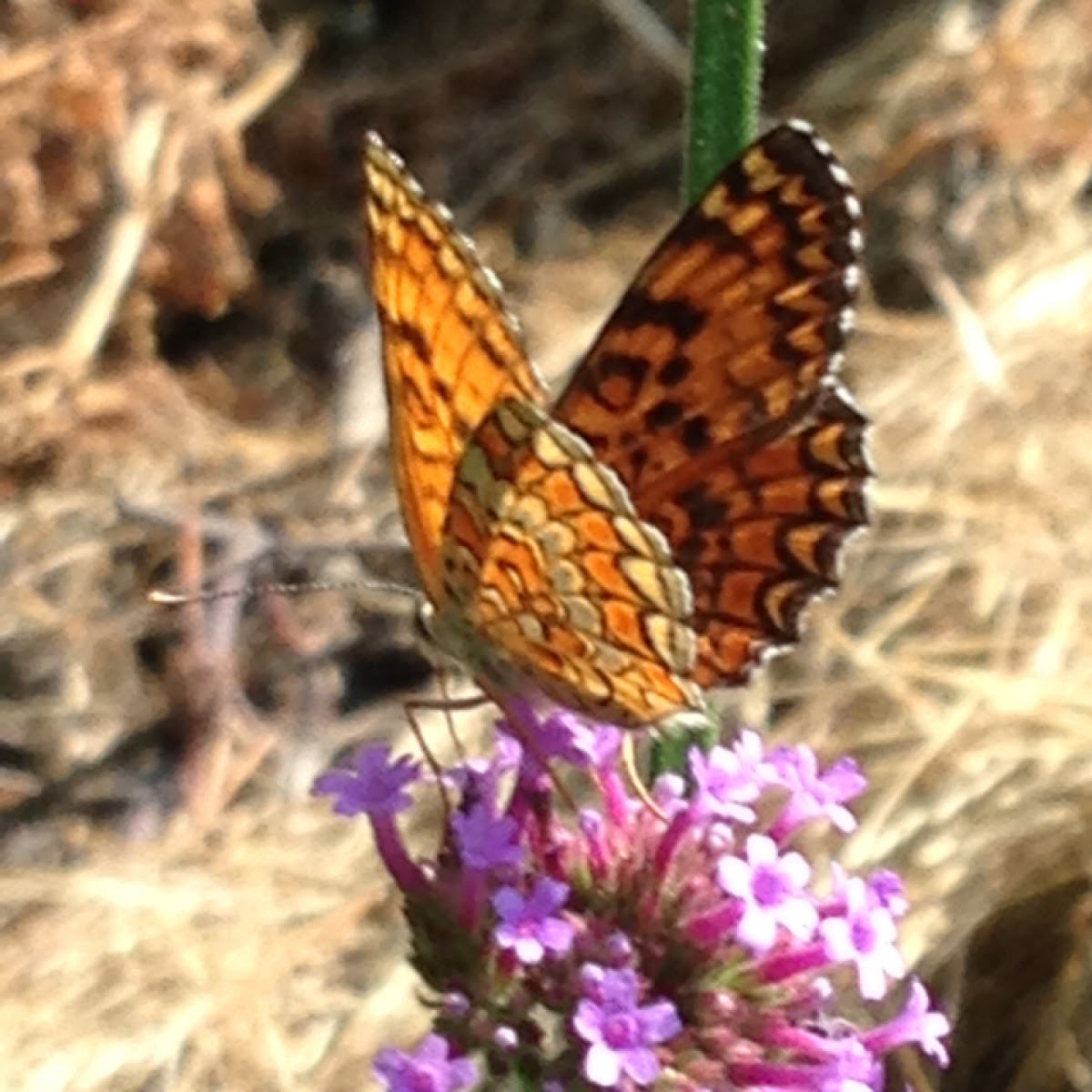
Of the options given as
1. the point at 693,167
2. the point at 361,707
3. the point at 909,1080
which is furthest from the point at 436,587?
the point at 361,707

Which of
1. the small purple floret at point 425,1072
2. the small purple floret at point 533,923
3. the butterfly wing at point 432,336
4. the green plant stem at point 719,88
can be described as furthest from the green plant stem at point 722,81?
the small purple floret at point 425,1072

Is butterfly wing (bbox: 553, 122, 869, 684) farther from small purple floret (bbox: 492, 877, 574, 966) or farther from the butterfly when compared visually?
small purple floret (bbox: 492, 877, 574, 966)

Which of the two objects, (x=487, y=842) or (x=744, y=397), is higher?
(x=744, y=397)

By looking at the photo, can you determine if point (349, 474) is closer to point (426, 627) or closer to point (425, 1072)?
point (426, 627)

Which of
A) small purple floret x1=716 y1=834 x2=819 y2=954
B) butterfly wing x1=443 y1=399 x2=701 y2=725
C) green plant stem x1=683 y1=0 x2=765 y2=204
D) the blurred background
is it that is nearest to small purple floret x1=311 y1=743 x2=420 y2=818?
butterfly wing x1=443 y1=399 x2=701 y2=725

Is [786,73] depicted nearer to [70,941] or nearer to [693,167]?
[70,941]

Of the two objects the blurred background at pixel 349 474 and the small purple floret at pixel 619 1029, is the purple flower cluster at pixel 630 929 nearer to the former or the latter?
the small purple floret at pixel 619 1029

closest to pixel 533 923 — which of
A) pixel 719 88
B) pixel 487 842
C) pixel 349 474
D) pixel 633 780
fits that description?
pixel 487 842
